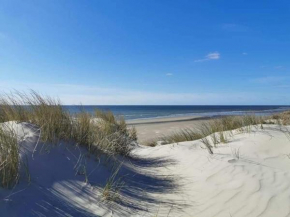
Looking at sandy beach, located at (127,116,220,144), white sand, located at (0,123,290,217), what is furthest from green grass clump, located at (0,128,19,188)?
sandy beach, located at (127,116,220,144)

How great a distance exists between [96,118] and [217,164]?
3.68m

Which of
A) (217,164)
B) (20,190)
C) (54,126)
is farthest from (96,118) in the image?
(20,190)

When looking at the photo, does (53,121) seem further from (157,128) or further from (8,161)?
(157,128)

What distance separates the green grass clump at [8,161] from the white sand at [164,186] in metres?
0.09

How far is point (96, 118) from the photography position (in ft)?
23.1

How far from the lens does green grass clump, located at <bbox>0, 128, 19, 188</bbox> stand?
8.64 feet

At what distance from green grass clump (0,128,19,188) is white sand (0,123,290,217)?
0.31 ft

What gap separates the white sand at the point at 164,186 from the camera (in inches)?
110

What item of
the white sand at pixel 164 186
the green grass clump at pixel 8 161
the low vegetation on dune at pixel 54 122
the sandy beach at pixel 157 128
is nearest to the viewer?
the green grass clump at pixel 8 161

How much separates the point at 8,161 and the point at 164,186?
2.19 meters

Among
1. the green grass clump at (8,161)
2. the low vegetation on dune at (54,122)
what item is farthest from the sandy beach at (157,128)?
the green grass clump at (8,161)

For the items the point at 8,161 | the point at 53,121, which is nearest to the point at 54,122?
the point at 53,121

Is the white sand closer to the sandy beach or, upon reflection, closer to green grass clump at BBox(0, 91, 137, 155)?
green grass clump at BBox(0, 91, 137, 155)

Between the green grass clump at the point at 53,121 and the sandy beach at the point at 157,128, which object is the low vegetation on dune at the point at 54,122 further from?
the sandy beach at the point at 157,128
